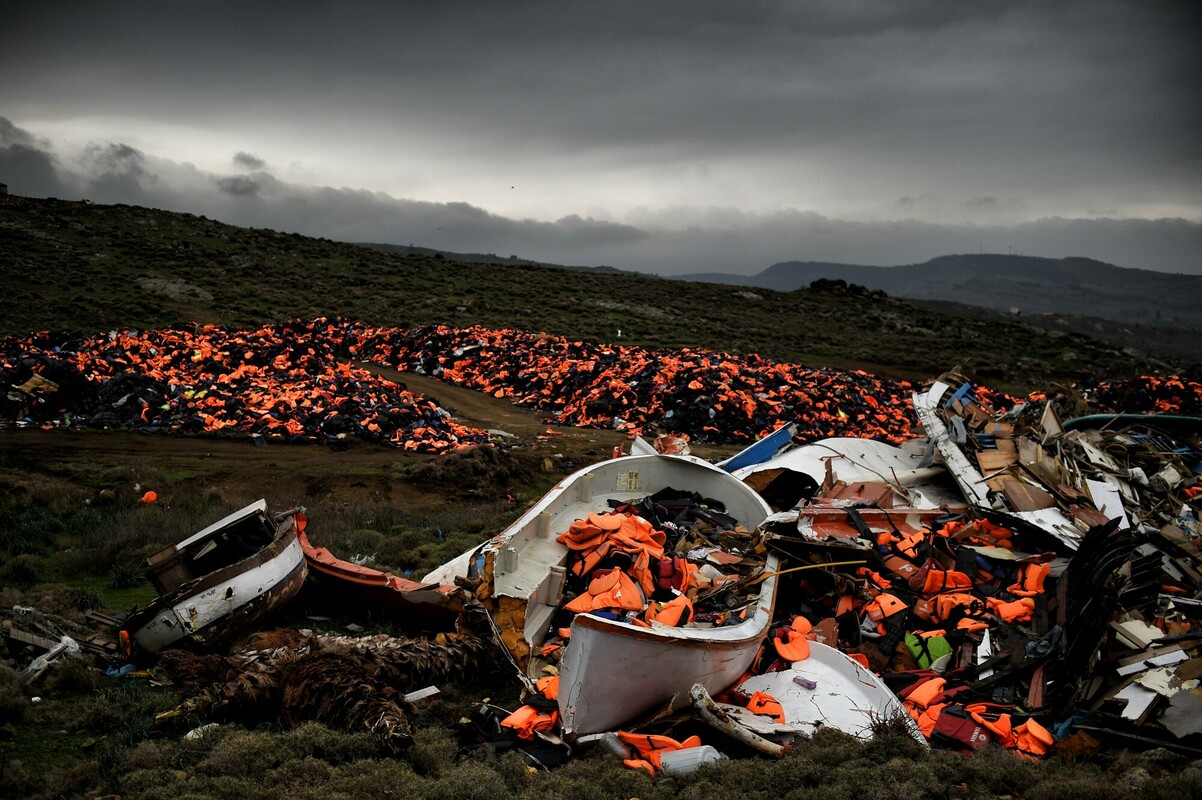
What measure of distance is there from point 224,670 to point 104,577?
4.08 m

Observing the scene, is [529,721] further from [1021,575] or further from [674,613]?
[1021,575]

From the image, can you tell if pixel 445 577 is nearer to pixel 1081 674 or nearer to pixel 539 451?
pixel 1081 674

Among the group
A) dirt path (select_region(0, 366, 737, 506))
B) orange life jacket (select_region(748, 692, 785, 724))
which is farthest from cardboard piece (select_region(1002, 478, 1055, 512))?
dirt path (select_region(0, 366, 737, 506))

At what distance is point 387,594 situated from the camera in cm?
752

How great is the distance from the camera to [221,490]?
484 inches

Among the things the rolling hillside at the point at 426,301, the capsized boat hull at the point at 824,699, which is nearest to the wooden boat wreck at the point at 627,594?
the capsized boat hull at the point at 824,699

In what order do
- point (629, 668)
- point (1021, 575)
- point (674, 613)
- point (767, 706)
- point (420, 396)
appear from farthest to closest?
point (420, 396) < point (1021, 575) < point (674, 613) < point (767, 706) < point (629, 668)

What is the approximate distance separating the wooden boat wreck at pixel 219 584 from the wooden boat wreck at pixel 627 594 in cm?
171

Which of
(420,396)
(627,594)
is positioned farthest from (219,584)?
(420,396)

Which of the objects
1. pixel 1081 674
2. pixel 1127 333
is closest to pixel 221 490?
pixel 1081 674

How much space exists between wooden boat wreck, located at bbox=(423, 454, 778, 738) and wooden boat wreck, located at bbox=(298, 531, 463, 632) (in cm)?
44

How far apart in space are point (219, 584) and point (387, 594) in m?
1.63

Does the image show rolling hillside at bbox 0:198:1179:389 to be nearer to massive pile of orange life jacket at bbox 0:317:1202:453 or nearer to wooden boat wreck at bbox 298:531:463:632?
massive pile of orange life jacket at bbox 0:317:1202:453

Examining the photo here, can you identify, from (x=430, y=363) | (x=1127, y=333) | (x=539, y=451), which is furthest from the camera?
(x=1127, y=333)
